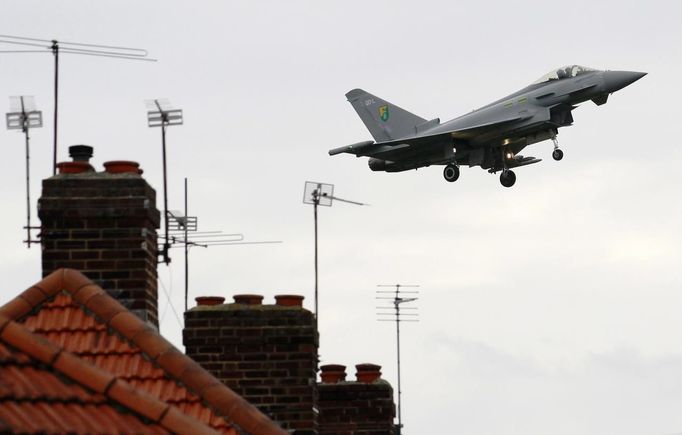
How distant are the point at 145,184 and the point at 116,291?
68cm

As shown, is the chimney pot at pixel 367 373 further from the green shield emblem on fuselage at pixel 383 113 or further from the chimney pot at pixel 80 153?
the green shield emblem on fuselage at pixel 383 113

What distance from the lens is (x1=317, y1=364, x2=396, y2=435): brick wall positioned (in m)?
12.3

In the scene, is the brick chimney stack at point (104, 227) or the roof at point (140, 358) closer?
the roof at point (140, 358)

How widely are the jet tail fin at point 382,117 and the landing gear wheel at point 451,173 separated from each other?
4022 mm

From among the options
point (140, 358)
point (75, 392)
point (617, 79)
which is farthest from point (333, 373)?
point (617, 79)

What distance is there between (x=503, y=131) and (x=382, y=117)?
7.61 metres

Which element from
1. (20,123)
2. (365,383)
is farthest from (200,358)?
(20,123)

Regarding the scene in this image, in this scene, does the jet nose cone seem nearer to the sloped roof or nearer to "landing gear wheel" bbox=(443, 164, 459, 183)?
"landing gear wheel" bbox=(443, 164, 459, 183)

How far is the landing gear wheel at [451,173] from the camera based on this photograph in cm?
4262

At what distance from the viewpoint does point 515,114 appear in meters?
41.6

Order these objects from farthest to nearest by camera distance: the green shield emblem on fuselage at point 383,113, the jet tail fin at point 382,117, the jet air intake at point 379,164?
the green shield emblem on fuselage at point 383,113, the jet tail fin at point 382,117, the jet air intake at point 379,164

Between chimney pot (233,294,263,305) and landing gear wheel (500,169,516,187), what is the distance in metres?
31.6

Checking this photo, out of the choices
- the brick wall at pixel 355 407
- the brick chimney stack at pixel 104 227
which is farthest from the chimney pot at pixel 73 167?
the brick wall at pixel 355 407

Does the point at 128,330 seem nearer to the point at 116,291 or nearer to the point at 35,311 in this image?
the point at 35,311
